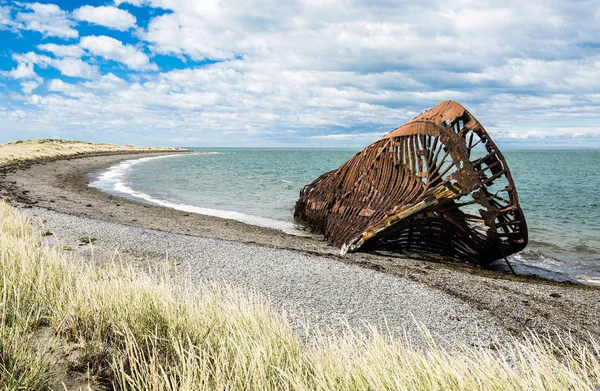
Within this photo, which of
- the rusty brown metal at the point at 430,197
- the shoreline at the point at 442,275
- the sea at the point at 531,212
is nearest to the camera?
the shoreline at the point at 442,275

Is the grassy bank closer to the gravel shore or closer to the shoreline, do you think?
the gravel shore

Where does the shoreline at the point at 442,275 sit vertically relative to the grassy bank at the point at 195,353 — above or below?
Result: below

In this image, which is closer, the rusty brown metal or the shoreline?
the shoreline

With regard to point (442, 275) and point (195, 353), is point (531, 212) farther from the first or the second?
point (195, 353)

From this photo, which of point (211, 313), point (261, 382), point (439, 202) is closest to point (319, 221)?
point (439, 202)

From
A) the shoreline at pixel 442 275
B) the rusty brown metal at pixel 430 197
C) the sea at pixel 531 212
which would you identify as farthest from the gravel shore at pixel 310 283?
the sea at pixel 531 212

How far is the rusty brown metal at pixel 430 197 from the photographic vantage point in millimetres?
9516

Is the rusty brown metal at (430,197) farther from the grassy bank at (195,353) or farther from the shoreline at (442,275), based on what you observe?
the grassy bank at (195,353)

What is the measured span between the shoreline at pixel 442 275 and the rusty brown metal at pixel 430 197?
61cm

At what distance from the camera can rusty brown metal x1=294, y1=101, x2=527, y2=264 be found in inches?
375

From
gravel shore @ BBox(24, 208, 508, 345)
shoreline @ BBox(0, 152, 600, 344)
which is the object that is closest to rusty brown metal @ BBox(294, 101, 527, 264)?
shoreline @ BBox(0, 152, 600, 344)

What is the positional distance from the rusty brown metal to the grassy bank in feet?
19.2

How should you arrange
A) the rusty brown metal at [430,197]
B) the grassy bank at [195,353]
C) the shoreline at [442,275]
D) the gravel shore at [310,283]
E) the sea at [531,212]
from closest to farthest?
the grassy bank at [195,353] < the gravel shore at [310,283] < the shoreline at [442,275] < the rusty brown metal at [430,197] < the sea at [531,212]

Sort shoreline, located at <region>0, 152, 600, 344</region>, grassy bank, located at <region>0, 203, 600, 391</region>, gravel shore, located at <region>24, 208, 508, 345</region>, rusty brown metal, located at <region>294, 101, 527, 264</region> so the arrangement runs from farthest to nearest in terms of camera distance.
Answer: rusty brown metal, located at <region>294, 101, 527, 264</region> < shoreline, located at <region>0, 152, 600, 344</region> < gravel shore, located at <region>24, 208, 508, 345</region> < grassy bank, located at <region>0, 203, 600, 391</region>
